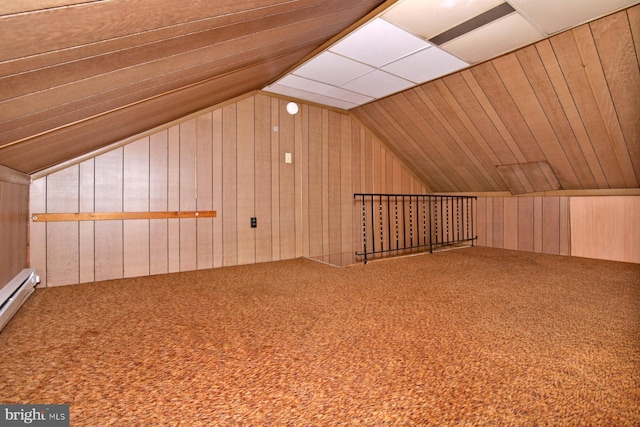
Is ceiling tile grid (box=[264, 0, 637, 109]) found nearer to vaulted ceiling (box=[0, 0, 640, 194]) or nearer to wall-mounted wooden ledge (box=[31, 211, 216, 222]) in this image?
vaulted ceiling (box=[0, 0, 640, 194])

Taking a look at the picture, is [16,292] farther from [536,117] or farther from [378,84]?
[536,117]

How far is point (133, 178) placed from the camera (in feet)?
9.17

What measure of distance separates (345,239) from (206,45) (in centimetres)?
320

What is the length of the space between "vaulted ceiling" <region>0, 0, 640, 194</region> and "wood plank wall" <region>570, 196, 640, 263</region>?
22 cm

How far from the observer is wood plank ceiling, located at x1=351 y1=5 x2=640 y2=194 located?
229cm

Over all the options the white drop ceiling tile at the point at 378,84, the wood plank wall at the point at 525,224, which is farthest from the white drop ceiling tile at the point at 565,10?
the wood plank wall at the point at 525,224

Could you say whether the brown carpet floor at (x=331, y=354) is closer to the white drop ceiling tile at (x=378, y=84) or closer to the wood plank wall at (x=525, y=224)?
the wood plank wall at (x=525, y=224)

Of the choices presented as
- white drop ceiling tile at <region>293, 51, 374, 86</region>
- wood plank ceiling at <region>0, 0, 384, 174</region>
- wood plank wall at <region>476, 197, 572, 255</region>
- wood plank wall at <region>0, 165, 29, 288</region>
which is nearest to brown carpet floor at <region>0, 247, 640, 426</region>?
wood plank wall at <region>0, 165, 29, 288</region>

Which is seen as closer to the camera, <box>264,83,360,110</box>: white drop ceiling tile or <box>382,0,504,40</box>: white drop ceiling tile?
<box>382,0,504,40</box>: white drop ceiling tile

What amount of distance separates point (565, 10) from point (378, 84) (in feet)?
5.37

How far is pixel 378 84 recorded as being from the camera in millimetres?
3299

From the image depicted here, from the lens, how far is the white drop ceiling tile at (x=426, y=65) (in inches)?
105

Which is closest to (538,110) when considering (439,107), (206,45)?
(439,107)

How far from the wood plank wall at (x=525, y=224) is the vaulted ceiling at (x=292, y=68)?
23 centimetres
